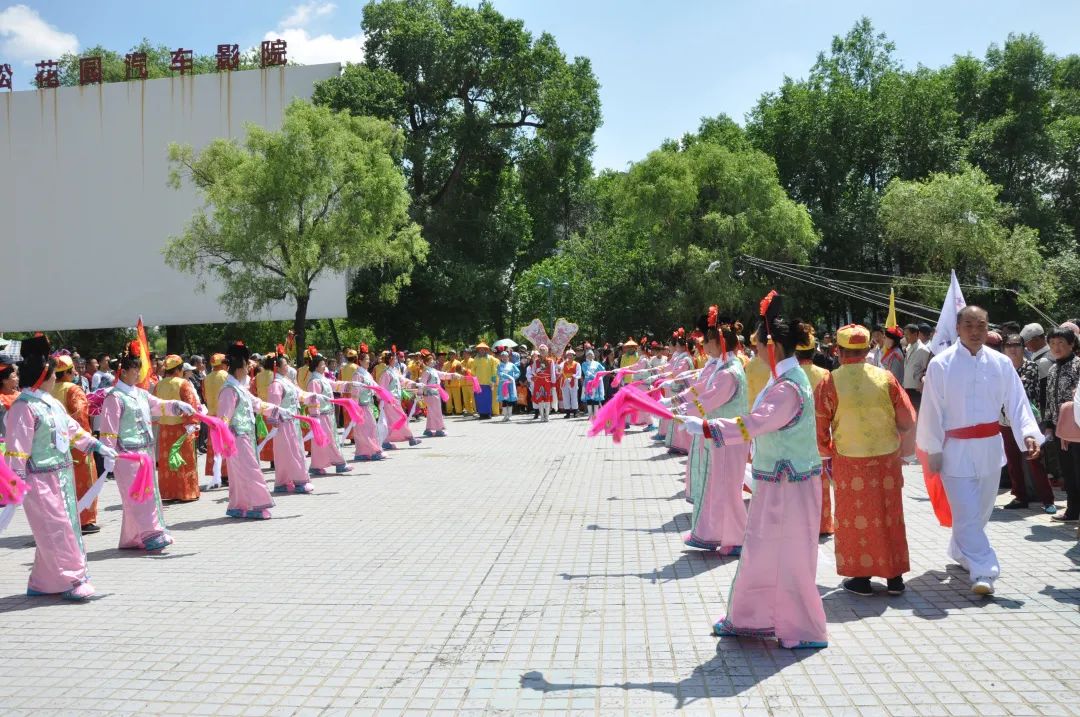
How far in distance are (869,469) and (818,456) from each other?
3.49 ft

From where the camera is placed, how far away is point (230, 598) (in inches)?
264

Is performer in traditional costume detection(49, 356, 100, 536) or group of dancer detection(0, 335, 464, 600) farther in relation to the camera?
performer in traditional costume detection(49, 356, 100, 536)

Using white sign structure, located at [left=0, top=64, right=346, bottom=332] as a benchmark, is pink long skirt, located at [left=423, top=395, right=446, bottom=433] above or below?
below

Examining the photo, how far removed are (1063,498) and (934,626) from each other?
5.37 meters

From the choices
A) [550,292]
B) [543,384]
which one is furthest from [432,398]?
[550,292]

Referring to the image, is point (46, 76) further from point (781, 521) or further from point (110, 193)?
point (781, 521)

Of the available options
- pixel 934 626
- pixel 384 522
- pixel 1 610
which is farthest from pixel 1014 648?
pixel 1 610

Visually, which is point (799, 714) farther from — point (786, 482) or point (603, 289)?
point (603, 289)

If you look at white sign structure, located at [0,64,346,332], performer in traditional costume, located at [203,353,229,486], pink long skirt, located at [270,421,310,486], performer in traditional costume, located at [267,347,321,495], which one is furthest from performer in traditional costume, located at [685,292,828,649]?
white sign structure, located at [0,64,346,332]

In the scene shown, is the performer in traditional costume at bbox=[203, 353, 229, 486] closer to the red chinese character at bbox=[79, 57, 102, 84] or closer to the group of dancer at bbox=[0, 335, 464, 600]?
the group of dancer at bbox=[0, 335, 464, 600]

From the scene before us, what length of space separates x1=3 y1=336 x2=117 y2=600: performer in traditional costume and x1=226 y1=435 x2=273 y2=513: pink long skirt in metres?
3.00

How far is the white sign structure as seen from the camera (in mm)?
32656

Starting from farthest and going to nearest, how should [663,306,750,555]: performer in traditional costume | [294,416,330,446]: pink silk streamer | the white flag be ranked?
[294,416,330,446]: pink silk streamer < [663,306,750,555]: performer in traditional costume < the white flag

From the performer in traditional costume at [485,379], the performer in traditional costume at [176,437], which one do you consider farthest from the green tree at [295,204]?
the performer in traditional costume at [176,437]
